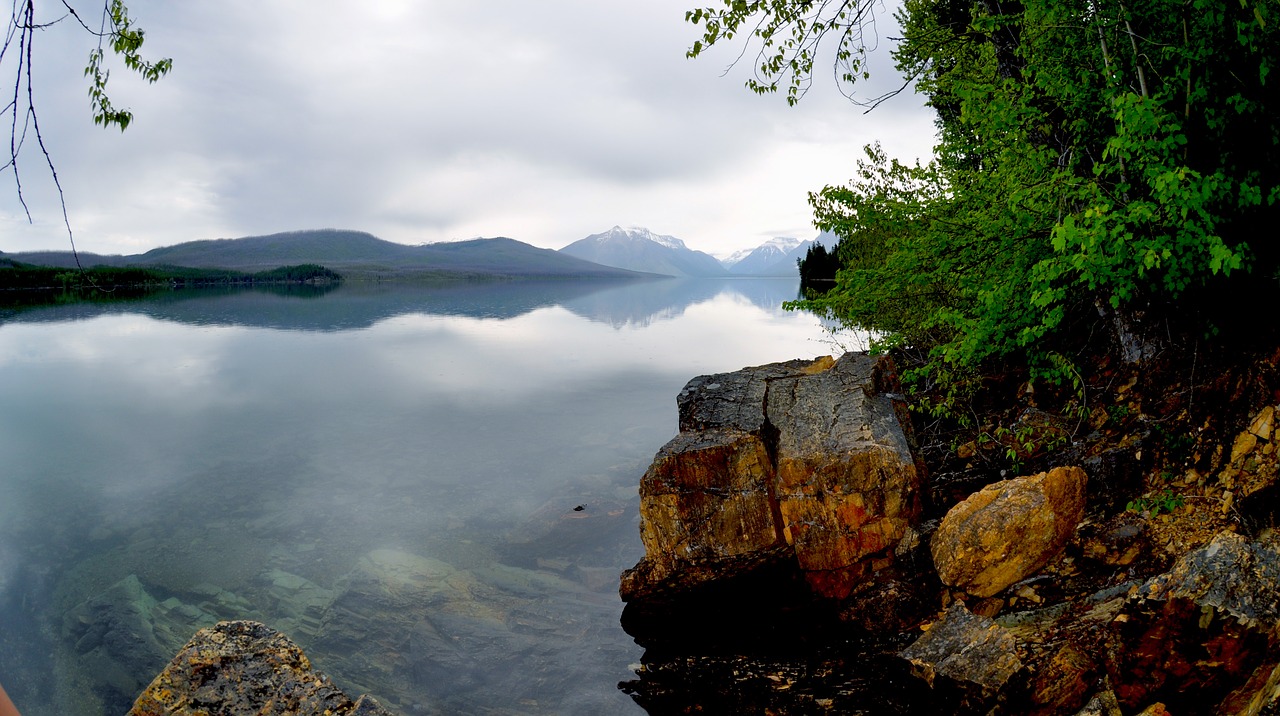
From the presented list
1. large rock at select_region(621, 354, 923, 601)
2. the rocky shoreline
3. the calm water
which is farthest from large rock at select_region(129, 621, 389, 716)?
large rock at select_region(621, 354, 923, 601)

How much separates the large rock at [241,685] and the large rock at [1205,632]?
5689mm

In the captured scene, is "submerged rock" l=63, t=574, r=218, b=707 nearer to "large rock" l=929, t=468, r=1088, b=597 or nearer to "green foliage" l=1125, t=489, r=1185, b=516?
"large rock" l=929, t=468, r=1088, b=597

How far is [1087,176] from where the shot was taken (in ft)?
30.7

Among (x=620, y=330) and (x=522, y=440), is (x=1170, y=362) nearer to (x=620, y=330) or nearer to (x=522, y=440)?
(x=522, y=440)

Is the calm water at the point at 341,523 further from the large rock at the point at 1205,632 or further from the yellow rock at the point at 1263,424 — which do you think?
the yellow rock at the point at 1263,424

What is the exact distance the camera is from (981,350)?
955 centimetres

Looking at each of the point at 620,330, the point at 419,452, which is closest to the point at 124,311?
the point at 620,330

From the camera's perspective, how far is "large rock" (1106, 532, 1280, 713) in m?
4.36

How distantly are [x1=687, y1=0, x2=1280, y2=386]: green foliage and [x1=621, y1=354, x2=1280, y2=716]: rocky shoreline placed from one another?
2.05 metres

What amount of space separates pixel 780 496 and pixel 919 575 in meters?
2.00

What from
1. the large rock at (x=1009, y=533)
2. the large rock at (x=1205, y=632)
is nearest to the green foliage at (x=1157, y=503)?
the large rock at (x=1009, y=533)

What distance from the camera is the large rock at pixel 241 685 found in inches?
184

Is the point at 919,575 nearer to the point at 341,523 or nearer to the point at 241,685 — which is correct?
the point at 241,685

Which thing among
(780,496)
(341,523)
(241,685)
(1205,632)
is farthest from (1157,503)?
(341,523)
